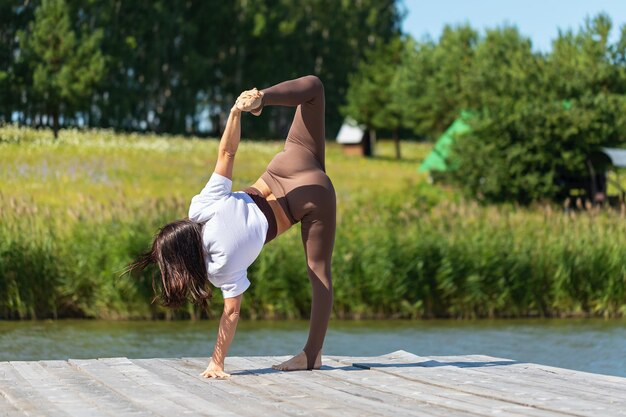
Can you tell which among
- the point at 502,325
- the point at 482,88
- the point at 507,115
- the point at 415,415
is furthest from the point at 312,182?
the point at 482,88

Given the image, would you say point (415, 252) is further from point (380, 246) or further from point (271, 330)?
point (271, 330)

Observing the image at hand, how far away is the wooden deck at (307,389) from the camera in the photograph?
17.9 feet

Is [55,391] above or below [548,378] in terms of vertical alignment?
below

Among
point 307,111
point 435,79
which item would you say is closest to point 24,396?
point 307,111

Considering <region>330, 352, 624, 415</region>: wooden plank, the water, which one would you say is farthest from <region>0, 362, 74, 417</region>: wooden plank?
the water

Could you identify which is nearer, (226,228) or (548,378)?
(226,228)

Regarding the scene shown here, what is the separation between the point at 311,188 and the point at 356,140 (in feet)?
186

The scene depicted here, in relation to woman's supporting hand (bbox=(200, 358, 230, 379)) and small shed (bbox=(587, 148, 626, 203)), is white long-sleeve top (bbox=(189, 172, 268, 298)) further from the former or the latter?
small shed (bbox=(587, 148, 626, 203))

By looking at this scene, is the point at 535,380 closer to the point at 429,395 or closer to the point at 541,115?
the point at 429,395

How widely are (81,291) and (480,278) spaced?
5.23m

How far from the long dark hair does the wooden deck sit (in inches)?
18.1

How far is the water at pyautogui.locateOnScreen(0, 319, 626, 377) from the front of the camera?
12.0m

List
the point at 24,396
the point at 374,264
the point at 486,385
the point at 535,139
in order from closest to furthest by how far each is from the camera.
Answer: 1. the point at 24,396
2. the point at 486,385
3. the point at 374,264
4. the point at 535,139

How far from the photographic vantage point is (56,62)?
123ft
